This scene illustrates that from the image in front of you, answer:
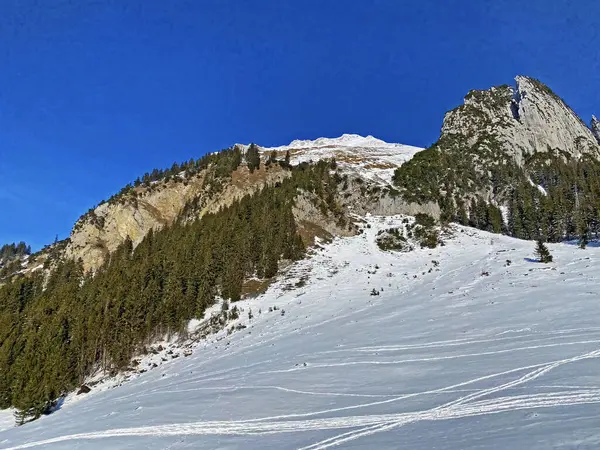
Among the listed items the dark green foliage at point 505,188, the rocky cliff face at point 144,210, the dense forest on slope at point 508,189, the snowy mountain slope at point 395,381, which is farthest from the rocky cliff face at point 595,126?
the snowy mountain slope at point 395,381

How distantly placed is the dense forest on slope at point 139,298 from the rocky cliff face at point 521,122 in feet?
225

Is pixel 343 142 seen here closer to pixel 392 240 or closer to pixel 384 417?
pixel 392 240

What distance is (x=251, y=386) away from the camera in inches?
542

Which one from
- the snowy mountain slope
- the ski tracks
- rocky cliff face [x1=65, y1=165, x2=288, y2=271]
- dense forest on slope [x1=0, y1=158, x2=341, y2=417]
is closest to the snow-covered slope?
rocky cliff face [x1=65, y1=165, x2=288, y2=271]

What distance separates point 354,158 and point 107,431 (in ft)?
339

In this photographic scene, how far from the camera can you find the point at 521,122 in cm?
11181

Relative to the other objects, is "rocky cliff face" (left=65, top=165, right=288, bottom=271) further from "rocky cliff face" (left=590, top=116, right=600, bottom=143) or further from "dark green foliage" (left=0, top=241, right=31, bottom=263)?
"rocky cliff face" (left=590, top=116, right=600, bottom=143)

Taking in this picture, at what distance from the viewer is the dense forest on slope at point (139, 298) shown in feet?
113

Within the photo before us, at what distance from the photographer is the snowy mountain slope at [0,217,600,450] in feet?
24.2

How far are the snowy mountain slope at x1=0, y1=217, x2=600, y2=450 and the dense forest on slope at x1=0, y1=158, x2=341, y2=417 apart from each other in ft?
31.3

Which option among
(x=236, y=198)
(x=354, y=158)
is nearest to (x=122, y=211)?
(x=236, y=198)

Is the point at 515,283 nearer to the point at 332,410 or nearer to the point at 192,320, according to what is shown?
the point at 332,410

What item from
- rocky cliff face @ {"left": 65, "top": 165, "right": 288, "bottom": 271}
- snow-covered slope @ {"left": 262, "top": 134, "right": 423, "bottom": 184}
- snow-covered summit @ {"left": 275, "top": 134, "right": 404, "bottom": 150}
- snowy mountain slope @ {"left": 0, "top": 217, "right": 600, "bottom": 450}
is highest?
snow-covered summit @ {"left": 275, "top": 134, "right": 404, "bottom": 150}

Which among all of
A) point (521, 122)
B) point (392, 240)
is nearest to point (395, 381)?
point (392, 240)
